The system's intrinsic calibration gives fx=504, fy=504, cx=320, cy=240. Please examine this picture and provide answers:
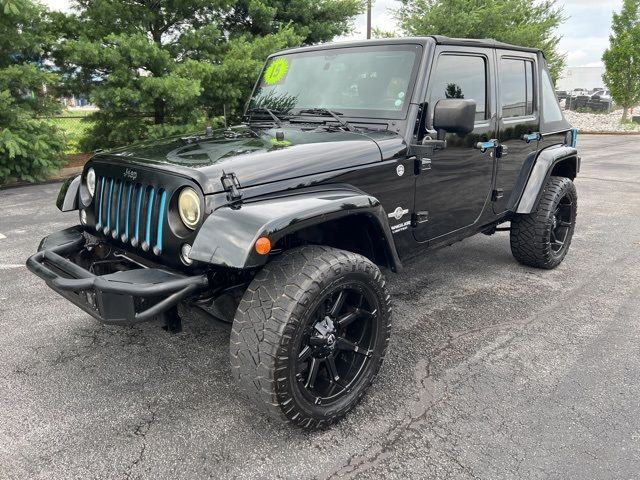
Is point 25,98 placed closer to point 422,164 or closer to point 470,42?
point 470,42

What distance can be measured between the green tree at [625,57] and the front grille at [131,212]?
25925 mm

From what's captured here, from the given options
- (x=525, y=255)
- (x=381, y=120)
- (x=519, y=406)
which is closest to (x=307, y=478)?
(x=519, y=406)

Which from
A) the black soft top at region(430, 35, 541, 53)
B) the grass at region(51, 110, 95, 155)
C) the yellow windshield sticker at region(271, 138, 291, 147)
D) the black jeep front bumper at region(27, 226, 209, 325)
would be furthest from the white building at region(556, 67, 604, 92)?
the black jeep front bumper at region(27, 226, 209, 325)

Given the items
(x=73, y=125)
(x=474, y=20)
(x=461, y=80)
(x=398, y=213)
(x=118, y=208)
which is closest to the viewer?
(x=118, y=208)

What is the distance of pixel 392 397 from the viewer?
263 cm

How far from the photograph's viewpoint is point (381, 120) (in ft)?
9.98

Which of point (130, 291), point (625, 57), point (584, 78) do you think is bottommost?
point (130, 291)

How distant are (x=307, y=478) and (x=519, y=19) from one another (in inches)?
790

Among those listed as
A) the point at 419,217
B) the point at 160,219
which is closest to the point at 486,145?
the point at 419,217

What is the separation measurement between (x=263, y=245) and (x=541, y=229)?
304 cm

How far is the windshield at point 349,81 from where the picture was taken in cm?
306

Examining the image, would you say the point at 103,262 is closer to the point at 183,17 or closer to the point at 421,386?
the point at 421,386

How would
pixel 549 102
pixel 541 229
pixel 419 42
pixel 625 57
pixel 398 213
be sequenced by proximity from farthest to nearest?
pixel 625 57, pixel 549 102, pixel 541 229, pixel 419 42, pixel 398 213

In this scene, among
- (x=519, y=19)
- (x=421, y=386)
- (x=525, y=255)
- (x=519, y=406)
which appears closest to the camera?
(x=519, y=406)
